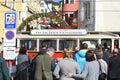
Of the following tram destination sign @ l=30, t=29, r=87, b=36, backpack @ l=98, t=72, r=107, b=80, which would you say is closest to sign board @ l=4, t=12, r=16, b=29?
backpack @ l=98, t=72, r=107, b=80

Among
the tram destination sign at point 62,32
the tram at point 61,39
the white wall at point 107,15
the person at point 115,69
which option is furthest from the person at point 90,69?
the white wall at point 107,15

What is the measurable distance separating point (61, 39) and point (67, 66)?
11.8 metres

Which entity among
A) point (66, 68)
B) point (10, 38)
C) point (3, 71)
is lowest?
point (3, 71)

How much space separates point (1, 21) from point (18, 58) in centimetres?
2658

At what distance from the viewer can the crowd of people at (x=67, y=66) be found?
10.6 meters

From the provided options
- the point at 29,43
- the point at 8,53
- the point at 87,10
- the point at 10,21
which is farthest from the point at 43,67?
the point at 87,10

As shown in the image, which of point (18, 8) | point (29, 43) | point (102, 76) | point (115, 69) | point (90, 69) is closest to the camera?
point (90, 69)

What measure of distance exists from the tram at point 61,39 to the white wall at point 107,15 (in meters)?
13.3

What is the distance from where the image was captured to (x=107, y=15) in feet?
120

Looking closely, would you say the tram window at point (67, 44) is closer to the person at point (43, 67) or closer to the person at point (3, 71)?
the person at point (43, 67)

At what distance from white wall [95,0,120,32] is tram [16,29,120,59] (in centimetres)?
1325

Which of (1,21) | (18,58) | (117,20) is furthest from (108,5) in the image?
(18,58)

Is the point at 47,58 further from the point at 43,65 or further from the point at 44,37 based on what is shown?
the point at 44,37

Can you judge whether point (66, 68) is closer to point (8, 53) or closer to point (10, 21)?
point (8, 53)
